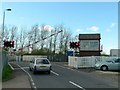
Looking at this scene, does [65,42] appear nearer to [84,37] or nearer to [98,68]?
[84,37]

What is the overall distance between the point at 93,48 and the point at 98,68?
1303 inches

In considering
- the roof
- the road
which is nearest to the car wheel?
the road

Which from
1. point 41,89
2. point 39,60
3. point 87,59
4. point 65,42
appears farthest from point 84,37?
point 41,89

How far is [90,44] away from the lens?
69.2 m

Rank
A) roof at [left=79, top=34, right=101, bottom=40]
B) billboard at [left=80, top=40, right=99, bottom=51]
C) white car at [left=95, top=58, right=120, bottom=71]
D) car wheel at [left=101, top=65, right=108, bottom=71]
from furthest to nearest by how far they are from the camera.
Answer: roof at [left=79, top=34, right=101, bottom=40] < billboard at [left=80, top=40, right=99, bottom=51] < car wheel at [left=101, top=65, right=108, bottom=71] < white car at [left=95, top=58, right=120, bottom=71]

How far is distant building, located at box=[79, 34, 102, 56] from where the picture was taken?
6906 centimetres

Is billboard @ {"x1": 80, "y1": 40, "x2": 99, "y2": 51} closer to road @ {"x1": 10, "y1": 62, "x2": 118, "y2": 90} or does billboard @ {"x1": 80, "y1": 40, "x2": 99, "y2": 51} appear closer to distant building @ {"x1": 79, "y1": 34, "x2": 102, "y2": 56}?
distant building @ {"x1": 79, "y1": 34, "x2": 102, "y2": 56}

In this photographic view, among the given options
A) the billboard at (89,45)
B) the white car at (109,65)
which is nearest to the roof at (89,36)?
the billboard at (89,45)

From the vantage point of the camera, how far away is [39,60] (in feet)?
101

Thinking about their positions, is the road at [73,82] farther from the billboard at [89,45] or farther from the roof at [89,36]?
the roof at [89,36]

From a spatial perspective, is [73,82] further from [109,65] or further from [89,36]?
[89,36]

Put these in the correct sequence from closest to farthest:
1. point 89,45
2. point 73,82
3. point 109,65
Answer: point 73,82 → point 109,65 → point 89,45

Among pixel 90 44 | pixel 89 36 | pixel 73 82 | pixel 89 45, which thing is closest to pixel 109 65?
pixel 73 82

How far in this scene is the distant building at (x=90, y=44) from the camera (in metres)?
69.1
